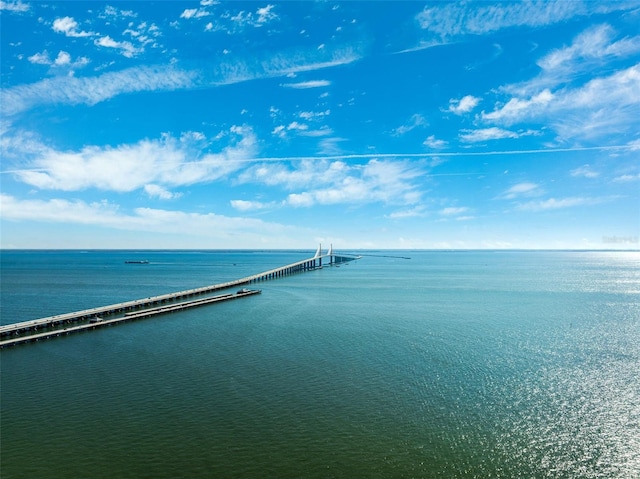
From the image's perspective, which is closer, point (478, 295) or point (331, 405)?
point (331, 405)

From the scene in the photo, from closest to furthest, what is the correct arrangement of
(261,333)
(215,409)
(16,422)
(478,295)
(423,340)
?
1. (16,422)
2. (215,409)
3. (423,340)
4. (261,333)
5. (478,295)

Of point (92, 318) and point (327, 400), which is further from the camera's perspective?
point (92, 318)

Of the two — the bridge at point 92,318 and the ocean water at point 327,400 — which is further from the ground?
the bridge at point 92,318

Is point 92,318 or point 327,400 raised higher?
point 92,318

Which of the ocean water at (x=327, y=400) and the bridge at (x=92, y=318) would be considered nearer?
the ocean water at (x=327, y=400)

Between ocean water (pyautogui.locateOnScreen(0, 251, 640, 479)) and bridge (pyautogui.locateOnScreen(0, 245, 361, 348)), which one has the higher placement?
bridge (pyautogui.locateOnScreen(0, 245, 361, 348))

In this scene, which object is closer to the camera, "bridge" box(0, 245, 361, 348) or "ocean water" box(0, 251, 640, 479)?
"ocean water" box(0, 251, 640, 479)

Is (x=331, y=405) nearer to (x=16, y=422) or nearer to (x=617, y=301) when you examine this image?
(x=16, y=422)

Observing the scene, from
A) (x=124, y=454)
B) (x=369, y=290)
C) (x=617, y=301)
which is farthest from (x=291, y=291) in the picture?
(x=124, y=454)
